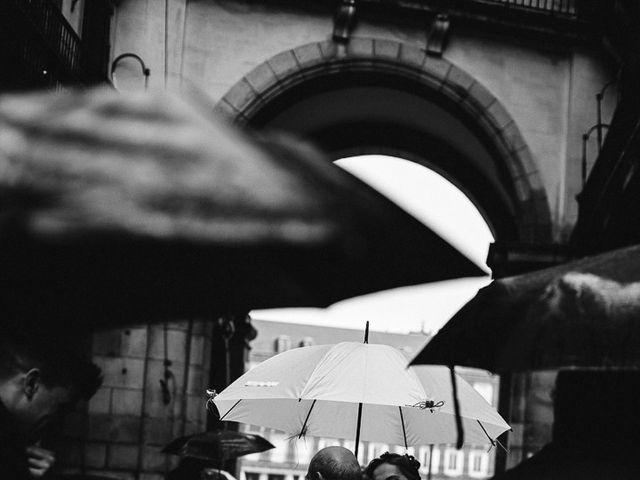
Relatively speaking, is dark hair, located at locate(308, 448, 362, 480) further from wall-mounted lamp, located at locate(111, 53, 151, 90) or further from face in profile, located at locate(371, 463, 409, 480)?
wall-mounted lamp, located at locate(111, 53, 151, 90)

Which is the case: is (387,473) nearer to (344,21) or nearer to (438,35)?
(344,21)

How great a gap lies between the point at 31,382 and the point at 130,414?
13.4 metres

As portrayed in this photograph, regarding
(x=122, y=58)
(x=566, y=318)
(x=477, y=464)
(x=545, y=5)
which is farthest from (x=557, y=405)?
(x=477, y=464)

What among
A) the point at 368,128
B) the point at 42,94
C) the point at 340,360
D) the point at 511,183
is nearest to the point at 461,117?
the point at 511,183

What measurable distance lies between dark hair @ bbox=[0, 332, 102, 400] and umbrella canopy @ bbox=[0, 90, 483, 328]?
18.3 inches

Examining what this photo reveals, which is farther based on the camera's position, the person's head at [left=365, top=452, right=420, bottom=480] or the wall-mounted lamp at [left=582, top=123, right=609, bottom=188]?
the wall-mounted lamp at [left=582, top=123, right=609, bottom=188]

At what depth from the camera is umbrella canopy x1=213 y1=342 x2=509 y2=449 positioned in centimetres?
774

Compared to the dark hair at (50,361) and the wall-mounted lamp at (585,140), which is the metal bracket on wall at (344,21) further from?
the dark hair at (50,361)

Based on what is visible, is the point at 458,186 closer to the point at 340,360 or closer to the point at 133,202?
the point at 340,360

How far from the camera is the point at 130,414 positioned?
16.1 meters

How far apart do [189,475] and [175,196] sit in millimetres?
6253

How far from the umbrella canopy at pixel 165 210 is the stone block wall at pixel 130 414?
13.7m

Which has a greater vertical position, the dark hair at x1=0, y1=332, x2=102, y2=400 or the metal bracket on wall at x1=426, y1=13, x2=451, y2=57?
the metal bracket on wall at x1=426, y1=13, x2=451, y2=57

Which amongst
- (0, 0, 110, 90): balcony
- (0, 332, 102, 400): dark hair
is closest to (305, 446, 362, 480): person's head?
(0, 332, 102, 400): dark hair
